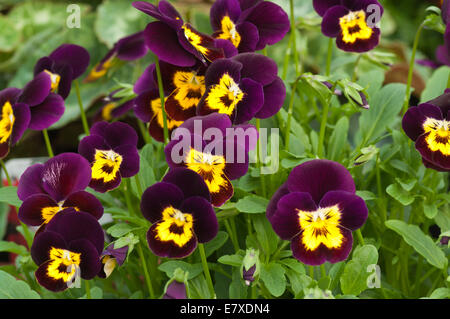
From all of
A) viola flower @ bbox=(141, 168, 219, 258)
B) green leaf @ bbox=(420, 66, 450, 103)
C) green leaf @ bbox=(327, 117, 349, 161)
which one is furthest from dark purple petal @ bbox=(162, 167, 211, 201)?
green leaf @ bbox=(420, 66, 450, 103)

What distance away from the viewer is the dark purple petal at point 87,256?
704mm

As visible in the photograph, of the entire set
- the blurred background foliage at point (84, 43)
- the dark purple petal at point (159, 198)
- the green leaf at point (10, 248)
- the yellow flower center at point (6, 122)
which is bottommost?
the blurred background foliage at point (84, 43)

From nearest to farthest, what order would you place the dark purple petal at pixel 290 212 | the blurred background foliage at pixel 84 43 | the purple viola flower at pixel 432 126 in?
the dark purple petal at pixel 290 212, the purple viola flower at pixel 432 126, the blurred background foliage at pixel 84 43

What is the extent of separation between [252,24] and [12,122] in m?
0.38

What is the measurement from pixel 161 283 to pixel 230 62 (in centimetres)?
40

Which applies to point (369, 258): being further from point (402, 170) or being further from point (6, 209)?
point (6, 209)

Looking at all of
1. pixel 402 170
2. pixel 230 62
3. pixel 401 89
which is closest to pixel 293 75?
pixel 401 89

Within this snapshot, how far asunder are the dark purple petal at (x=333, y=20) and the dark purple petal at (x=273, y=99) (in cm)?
17

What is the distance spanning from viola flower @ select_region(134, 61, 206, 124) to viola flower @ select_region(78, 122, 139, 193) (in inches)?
2.7

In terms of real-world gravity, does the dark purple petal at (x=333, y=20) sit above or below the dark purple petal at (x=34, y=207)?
above

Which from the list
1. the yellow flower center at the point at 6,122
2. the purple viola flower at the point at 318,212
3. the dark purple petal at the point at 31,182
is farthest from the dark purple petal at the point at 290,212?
the yellow flower center at the point at 6,122

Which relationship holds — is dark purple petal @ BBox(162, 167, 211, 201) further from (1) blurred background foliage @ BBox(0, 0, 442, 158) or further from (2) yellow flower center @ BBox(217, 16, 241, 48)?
(1) blurred background foliage @ BBox(0, 0, 442, 158)

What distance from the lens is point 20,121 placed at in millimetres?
839

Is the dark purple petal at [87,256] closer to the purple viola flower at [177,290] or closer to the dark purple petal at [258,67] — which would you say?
the purple viola flower at [177,290]
